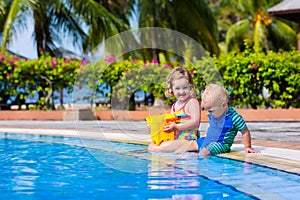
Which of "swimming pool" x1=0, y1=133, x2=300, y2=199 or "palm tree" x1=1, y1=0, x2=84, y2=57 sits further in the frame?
"palm tree" x1=1, y1=0, x2=84, y2=57

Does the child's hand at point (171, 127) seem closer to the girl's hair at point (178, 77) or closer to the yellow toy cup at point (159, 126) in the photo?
the yellow toy cup at point (159, 126)

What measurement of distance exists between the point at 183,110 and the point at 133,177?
1622mm

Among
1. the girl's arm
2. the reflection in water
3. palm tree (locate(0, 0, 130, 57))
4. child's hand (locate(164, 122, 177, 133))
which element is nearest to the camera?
the reflection in water

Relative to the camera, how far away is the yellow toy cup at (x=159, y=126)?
5637mm

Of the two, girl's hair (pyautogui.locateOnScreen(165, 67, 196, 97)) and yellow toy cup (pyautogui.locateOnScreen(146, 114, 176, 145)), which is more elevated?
girl's hair (pyautogui.locateOnScreen(165, 67, 196, 97))

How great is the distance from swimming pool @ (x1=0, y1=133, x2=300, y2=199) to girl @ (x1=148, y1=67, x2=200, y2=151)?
0.27m

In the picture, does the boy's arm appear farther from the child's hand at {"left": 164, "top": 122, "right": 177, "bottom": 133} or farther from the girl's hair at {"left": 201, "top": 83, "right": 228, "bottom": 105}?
the child's hand at {"left": 164, "top": 122, "right": 177, "bottom": 133}

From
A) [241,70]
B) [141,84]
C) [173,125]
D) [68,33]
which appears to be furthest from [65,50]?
[173,125]

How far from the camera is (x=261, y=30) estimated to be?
97.9ft

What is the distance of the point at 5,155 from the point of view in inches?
250

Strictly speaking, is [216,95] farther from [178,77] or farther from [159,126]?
[159,126]

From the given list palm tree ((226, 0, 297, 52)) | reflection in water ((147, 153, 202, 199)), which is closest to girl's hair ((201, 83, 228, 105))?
reflection in water ((147, 153, 202, 199))

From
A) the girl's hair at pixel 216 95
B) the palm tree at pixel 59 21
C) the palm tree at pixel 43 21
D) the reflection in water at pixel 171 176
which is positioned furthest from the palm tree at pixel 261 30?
the reflection in water at pixel 171 176

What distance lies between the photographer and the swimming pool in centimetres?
374
